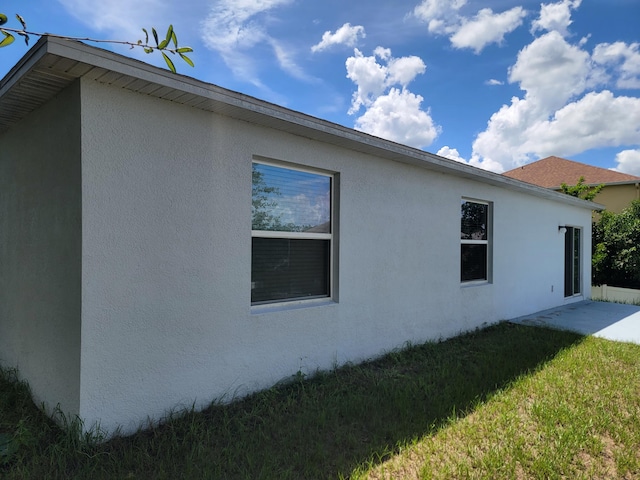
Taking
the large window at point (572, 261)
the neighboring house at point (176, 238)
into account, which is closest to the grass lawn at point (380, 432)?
the neighboring house at point (176, 238)

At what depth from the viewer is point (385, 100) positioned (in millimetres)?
13531

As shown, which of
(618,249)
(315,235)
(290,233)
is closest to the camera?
(290,233)

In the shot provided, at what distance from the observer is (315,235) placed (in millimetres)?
4609

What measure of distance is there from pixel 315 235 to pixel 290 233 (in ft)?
1.26

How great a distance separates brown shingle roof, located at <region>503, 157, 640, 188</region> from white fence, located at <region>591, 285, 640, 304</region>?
6782 millimetres

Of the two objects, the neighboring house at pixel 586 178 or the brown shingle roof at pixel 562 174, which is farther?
the brown shingle roof at pixel 562 174

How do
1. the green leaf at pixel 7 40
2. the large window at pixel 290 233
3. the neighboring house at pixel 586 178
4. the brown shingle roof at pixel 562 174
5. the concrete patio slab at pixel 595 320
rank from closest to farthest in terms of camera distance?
the green leaf at pixel 7 40 → the large window at pixel 290 233 → the concrete patio slab at pixel 595 320 → the neighboring house at pixel 586 178 → the brown shingle roof at pixel 562 174

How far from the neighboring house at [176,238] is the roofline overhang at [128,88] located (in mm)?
16

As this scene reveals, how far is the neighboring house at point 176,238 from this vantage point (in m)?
2.96

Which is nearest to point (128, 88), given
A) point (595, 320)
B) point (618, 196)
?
point (595, 320)

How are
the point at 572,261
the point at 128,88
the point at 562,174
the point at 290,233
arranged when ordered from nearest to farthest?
the point at 128,88
the point at 290,233
the point at 572,261
the point at 562,174

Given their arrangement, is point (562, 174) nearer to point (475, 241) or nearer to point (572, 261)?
point (572, 261)

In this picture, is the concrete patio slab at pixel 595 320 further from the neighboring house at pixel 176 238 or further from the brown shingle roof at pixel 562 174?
the brown shingle roof at pixel 562 174

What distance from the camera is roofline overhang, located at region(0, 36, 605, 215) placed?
2643 millimetres
